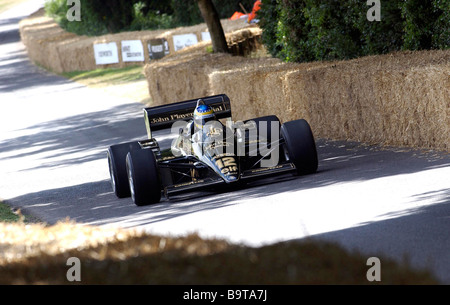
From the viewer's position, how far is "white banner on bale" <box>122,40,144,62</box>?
35.3 metres

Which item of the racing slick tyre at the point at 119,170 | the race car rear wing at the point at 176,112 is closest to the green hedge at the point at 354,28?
the race car rear wing at the point at 176,112

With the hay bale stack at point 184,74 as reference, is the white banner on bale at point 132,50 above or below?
below

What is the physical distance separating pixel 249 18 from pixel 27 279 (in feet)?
85.6

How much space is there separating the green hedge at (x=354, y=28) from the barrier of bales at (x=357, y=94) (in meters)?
0.73

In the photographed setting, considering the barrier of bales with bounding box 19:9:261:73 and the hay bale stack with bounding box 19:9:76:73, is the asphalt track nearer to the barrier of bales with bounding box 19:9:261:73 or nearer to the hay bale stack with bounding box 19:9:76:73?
the barrier of bales with bounding box 19:9:261:73

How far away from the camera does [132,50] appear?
1403 inches

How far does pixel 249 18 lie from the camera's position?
3005 centimetres

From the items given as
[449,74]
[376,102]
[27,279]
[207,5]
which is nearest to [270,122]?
[376,102]

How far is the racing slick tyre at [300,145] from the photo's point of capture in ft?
34.3

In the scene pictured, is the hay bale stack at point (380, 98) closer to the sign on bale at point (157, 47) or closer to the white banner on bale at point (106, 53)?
the sign on bale at point (157, 47)

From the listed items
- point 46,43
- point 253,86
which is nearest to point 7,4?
point 46,43

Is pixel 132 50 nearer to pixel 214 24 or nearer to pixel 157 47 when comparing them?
pixel 157 47

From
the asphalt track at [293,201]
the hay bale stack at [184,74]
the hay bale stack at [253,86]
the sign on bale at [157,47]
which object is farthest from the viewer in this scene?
the sign on bale at [157,47]

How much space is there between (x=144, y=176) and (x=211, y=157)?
2.97 feet
